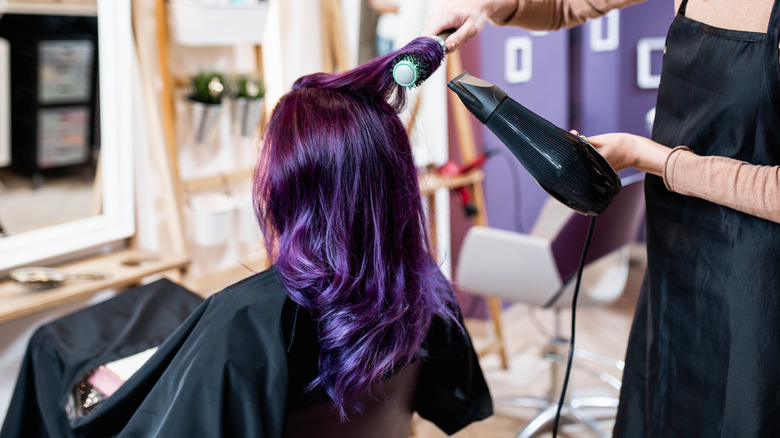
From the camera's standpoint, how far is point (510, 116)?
0.90 meters

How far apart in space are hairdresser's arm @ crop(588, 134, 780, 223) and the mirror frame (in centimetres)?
116

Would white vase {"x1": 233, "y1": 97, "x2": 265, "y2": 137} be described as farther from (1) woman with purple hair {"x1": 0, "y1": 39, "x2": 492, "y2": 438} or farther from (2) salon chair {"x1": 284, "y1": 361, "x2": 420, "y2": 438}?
(2) salon chair {"x1": 284, "y1": 361, "x2": 420, "y2": 438}

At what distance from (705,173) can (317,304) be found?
59 centimetres

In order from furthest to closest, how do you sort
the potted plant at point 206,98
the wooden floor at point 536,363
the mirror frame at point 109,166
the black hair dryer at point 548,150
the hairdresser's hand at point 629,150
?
the wooden floor at point 536,363
the potted plant at point 206,98
the mirror frame at point 109,166
the hairdresser's hand at point 629,150
the black hair dryer at point 548,150

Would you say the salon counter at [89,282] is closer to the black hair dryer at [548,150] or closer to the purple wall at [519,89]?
the black hair dryer at [548,150]

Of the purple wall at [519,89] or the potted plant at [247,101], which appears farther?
the purple wall at [519,89]

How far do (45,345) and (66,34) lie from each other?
693 mm

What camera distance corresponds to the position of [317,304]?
3.23ft

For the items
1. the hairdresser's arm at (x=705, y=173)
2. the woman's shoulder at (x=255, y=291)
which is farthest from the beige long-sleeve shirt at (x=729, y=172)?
the woman's shoulder at (x=255, y=291)

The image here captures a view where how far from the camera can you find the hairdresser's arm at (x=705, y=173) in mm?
940

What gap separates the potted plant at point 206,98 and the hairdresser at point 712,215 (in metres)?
0.94

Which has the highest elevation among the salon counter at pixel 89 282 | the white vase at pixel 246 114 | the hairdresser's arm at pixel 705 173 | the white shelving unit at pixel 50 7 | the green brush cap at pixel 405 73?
the white shelving unit at pixel 50 7

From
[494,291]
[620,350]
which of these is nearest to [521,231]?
[620,350]

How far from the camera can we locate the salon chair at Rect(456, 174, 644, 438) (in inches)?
84.1
